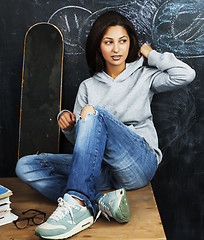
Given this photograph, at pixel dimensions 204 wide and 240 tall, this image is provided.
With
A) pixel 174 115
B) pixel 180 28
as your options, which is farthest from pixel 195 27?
pixel 174 115

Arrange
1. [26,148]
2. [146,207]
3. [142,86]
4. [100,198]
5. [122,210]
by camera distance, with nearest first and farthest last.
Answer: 1. [122,210]
2. [100,198]
3. [146,207]
4. [142,86]
5. [26,148]

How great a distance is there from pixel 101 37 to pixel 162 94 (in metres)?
0.61

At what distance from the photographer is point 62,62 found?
7.01 ft

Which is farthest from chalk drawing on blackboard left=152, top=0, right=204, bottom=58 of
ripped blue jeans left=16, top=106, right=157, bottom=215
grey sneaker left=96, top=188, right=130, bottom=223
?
grey sneaker left=96, top=188, right=130, bottom=223

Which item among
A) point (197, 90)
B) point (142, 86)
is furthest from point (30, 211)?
point (197, 90)

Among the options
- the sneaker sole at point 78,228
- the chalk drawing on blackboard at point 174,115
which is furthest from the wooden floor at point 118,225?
the chalk drawing on blackboard at point 174,115

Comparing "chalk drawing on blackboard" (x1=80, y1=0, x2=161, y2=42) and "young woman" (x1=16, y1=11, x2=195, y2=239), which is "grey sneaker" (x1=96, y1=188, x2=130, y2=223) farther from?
"chalk drawing on blackboard" (x1=80, y1=0, x2=161, y2=42)

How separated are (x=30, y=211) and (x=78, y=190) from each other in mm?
367

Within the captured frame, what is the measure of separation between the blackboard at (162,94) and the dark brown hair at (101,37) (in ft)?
0.83

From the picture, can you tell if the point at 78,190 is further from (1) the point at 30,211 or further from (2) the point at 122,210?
(1) the point at 30,211

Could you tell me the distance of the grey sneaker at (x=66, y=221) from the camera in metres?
1.25

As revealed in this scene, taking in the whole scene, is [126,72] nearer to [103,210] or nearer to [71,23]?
[71,23]

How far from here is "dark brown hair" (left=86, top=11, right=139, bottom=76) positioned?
1834 millimetres

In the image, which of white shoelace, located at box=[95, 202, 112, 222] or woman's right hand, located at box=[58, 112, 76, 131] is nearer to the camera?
white shoelace, located at box=[95, 202, 112, 222]
